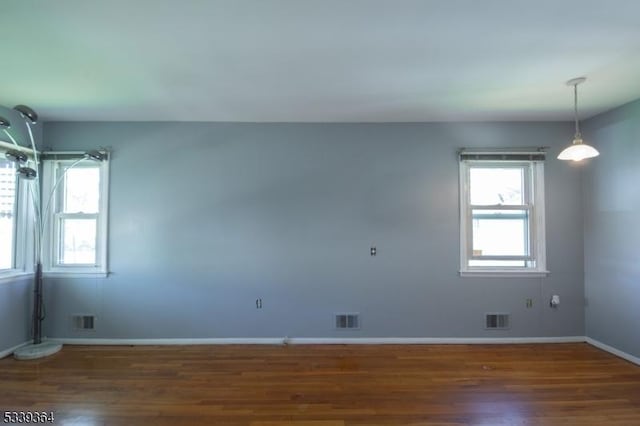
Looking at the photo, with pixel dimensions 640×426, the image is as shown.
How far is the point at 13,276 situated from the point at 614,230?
6387 mm

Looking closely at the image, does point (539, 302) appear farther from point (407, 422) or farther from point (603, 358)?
point (407, 422)

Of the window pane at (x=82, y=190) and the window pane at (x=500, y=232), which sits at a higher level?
the window pane at (x=82, y=190)

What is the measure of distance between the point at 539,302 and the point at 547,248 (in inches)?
25.1

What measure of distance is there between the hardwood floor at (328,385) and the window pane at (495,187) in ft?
5.51

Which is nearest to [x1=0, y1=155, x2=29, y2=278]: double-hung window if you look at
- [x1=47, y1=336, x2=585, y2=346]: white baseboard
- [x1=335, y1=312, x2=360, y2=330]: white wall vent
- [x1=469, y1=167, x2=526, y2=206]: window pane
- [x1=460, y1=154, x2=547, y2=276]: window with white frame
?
[x1=47, y1=336, x2=585, y2=346]: white baseboard

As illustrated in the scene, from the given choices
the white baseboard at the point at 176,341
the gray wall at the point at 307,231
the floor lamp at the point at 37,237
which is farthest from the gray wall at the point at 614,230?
the floor lamp at the point at 37,237

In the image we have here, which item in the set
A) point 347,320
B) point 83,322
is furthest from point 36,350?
point 347,320

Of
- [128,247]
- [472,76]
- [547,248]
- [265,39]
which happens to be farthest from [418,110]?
[128,247]

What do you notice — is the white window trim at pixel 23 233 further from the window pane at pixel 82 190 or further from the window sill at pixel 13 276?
the window pane at pixel 82 190

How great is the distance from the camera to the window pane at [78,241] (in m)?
3.76

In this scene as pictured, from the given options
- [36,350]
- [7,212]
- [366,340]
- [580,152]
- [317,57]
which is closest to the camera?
[317,57]

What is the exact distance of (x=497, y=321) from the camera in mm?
3744

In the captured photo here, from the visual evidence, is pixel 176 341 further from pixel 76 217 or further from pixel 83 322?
pixel 76 217

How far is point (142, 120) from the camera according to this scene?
3.74 metres
